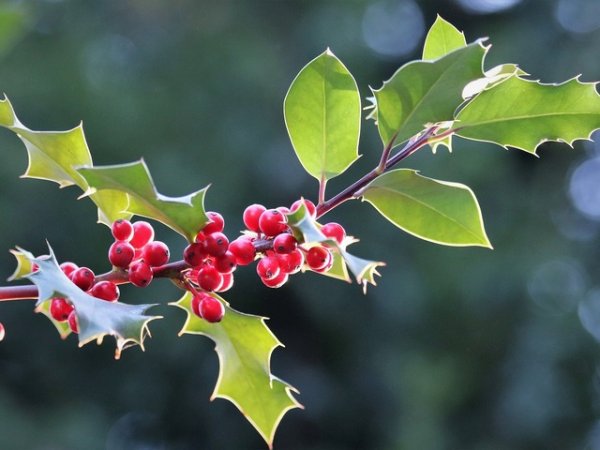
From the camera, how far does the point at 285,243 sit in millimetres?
856

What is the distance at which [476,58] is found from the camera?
887mm

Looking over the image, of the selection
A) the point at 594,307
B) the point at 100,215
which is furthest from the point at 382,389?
the point at 100,215

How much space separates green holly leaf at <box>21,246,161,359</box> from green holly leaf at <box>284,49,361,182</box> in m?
0.33

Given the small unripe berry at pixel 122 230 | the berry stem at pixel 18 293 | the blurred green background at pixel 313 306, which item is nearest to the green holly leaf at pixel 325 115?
the small unripe berry at pixel 122 230

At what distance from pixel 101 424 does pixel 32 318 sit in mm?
1049

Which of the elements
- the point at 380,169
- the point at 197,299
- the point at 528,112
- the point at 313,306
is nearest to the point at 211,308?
the point at 197,299

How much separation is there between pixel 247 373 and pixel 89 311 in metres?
0.31

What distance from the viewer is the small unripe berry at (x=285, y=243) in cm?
85

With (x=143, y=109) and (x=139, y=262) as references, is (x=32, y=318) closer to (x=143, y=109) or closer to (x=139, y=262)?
(x=143, y=109)

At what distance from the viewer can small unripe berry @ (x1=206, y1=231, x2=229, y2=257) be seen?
867 millimetres

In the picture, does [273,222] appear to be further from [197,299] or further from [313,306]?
[313,306]

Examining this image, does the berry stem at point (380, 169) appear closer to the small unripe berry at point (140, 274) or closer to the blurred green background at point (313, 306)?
the small unripe berry at point (140, 274)

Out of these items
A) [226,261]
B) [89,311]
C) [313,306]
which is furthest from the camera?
[313,306]

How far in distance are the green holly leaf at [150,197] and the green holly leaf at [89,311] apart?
0.29 ft
